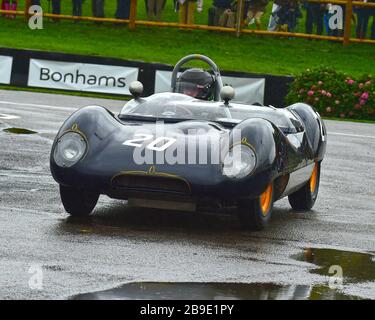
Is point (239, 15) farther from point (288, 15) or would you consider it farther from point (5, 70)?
point (5, 70)

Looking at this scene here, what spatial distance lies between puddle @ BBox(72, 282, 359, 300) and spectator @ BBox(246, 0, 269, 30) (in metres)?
22.2

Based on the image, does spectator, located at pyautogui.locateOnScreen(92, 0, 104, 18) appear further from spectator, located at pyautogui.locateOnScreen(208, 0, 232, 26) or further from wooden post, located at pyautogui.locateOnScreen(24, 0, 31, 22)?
spectator, located at pyautogui.locateOnScreen(208, 0, 232, 26)

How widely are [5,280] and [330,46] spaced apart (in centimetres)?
2337

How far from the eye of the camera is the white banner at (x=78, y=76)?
23.6m

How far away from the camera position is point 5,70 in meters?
23.8

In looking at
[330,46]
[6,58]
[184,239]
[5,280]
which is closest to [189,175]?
[184,239]

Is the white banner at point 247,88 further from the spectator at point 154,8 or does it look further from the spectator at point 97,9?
the spectator at point 97,9

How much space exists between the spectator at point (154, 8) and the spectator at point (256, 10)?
2258 mm

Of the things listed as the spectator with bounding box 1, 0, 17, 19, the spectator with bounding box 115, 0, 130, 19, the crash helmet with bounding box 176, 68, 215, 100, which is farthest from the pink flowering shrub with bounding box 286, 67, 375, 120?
the crash helmet with bounding box 176, 68, 215, 100

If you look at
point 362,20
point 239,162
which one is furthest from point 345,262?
point 362,20

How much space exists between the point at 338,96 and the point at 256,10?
287 inches

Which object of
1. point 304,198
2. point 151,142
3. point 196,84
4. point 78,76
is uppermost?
point 196,84

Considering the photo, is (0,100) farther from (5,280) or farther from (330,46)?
(5,280)

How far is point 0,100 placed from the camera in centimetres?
2053
